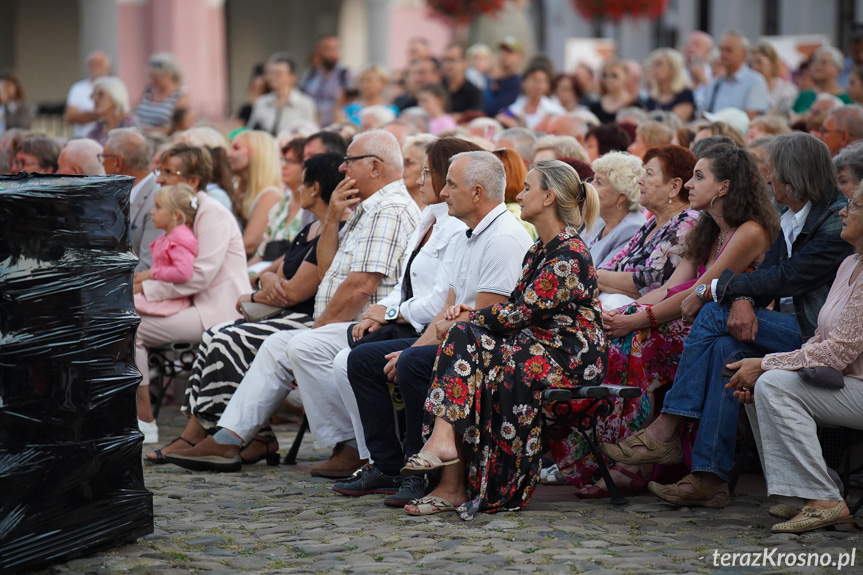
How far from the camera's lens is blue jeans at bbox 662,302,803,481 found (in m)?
5.54

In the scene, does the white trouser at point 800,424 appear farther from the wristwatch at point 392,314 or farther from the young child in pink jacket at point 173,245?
the young child in pink jacket at point 173,245

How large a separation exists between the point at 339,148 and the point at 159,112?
5.29 metres

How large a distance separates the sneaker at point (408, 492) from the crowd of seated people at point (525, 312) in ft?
0.04

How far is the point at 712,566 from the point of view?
4.70 meters

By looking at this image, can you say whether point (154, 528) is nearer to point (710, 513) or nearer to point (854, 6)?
point (710, 513)

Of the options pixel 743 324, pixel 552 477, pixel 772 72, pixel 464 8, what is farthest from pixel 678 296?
pixel 464 8

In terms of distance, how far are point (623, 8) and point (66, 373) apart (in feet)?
65.1

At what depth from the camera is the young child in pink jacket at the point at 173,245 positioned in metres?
7.90

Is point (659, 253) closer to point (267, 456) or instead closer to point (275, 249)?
point (267, 456)

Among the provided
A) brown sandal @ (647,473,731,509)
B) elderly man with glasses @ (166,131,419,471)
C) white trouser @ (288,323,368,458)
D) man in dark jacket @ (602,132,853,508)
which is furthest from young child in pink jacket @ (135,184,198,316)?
brown sandal @ (647,473,731,509)

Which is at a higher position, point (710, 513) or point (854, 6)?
point (854, 6)

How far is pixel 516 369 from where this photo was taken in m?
5.61

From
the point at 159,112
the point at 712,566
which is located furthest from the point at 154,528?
the point at 159,112

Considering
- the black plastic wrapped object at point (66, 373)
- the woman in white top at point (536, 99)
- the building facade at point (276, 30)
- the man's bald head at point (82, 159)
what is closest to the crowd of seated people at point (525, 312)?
the man's bald head at point (82, 159)
